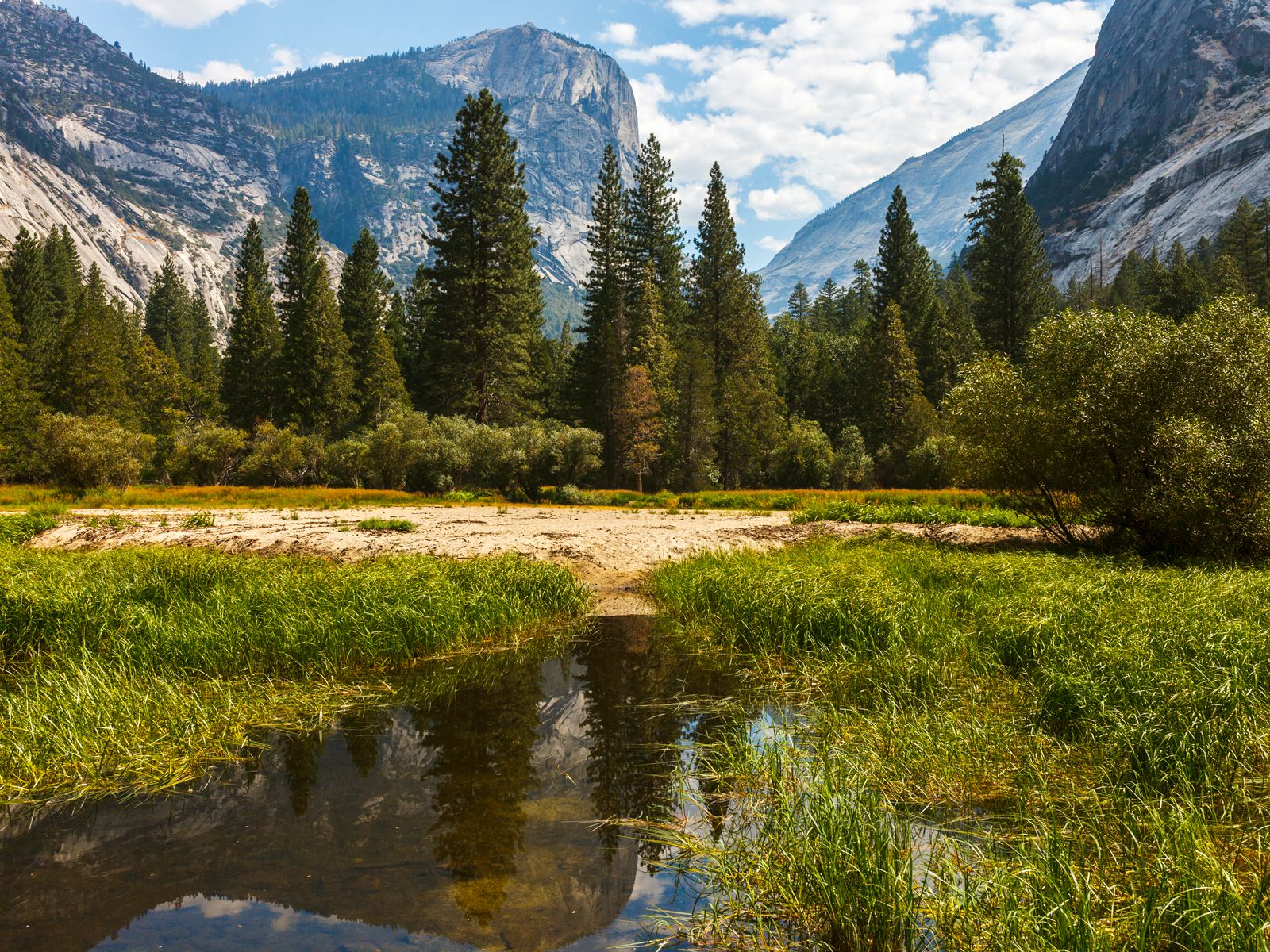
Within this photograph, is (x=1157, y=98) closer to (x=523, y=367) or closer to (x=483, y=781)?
(x=523, y=367)

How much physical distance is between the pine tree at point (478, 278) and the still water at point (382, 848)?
1537 inches

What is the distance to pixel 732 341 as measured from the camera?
5256cm

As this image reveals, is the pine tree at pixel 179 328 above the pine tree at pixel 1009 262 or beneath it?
above

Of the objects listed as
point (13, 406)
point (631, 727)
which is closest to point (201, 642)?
point (631, 727)

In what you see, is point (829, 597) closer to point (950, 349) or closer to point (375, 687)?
point (375, 687)

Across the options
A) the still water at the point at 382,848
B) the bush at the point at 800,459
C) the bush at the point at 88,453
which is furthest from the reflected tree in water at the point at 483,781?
the bush at the point at 800,459

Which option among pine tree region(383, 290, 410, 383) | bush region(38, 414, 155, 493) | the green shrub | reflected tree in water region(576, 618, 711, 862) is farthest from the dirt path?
pine tree region(383, 290, 410, 383)

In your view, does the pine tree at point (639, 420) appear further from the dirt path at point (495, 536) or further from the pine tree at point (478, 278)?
the dirt path at point (495, 536)

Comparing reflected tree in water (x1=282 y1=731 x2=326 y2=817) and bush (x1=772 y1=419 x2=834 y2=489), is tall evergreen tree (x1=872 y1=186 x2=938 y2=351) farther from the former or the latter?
reflected tree in water (x1=282 y1=731 x2=326 y2=817)

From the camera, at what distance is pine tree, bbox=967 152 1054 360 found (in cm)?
5397

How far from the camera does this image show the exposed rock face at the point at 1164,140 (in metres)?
121

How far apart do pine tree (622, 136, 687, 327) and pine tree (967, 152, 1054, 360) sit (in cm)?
2322

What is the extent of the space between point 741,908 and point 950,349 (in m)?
62.9

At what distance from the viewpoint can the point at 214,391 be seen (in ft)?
232
